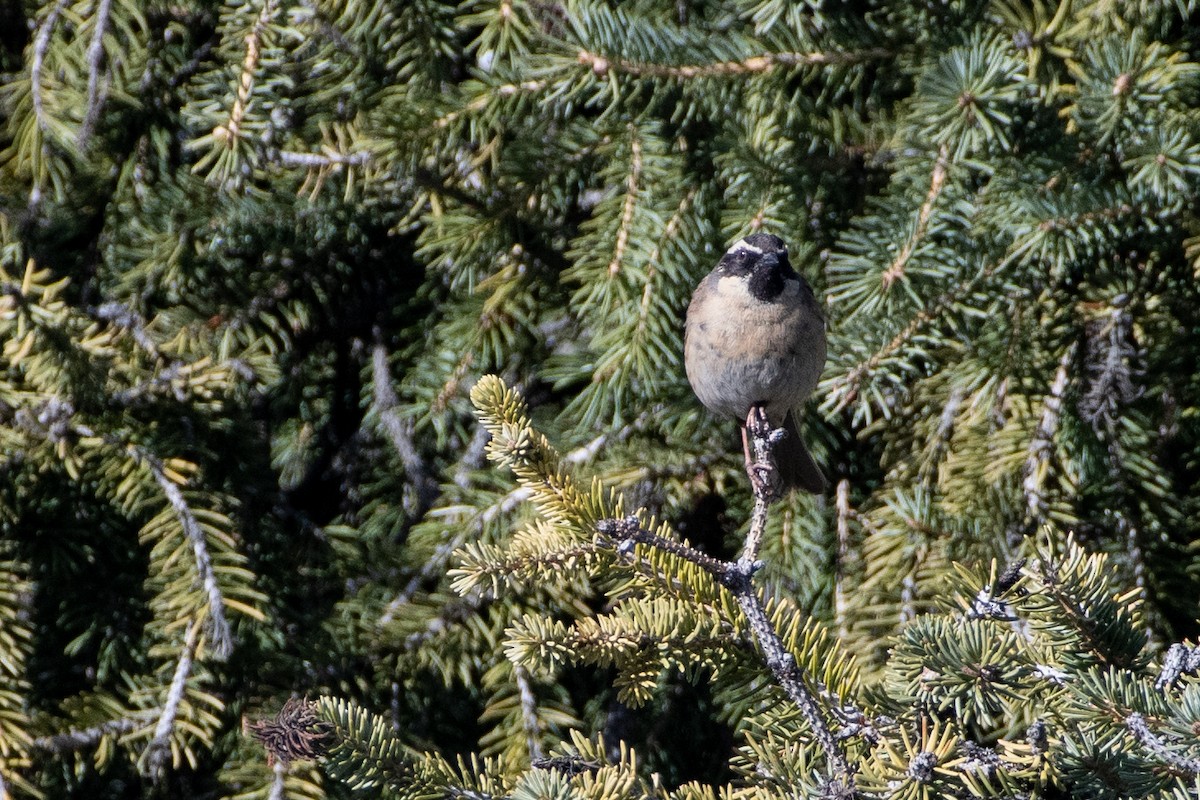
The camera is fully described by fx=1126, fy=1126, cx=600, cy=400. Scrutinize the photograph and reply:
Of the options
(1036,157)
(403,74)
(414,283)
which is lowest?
(414,283)

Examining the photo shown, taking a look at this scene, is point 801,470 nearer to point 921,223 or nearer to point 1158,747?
point 921,223

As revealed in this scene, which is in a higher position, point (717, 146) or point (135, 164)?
point (717, 146)

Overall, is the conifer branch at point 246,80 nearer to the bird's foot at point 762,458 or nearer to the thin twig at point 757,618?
the bird's foot at point 762,458

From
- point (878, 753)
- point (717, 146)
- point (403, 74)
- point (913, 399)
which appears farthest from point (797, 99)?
point (878, 753)

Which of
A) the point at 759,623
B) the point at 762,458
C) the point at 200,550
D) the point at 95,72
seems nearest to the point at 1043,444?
the point at 762,458

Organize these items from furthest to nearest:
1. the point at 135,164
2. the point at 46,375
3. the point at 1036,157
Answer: the point at 135,164 → the point at 1036,157 → the point at 46,375

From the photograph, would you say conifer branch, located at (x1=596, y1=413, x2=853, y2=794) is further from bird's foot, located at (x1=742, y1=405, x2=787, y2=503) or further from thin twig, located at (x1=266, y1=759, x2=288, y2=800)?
thin twig, located at (x1=266, y1=759, x2=288, y2=800)

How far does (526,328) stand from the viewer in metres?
2.54

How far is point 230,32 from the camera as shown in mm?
2256

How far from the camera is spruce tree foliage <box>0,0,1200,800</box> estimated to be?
83.0 inches

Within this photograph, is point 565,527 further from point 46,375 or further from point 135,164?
point 135,164

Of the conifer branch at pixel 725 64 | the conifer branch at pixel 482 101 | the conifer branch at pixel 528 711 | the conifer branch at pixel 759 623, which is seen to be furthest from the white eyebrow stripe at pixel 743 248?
the conifer branch at pixel 759 623

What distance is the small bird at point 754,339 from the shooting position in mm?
2516

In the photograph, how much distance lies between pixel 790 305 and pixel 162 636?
1610mm
